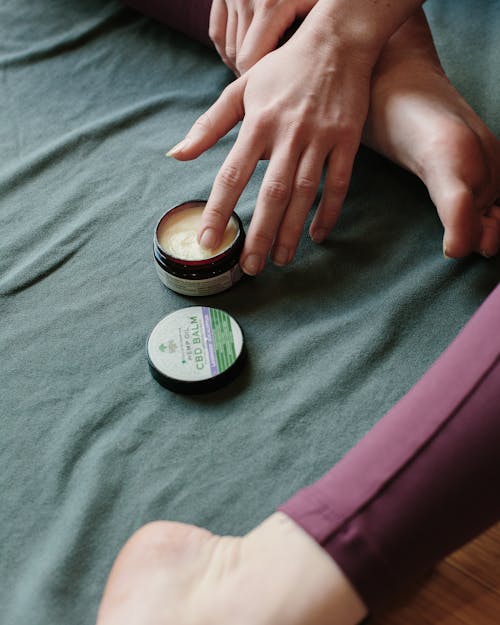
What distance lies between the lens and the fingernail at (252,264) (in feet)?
3.27

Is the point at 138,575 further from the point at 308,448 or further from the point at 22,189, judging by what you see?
the point at 22,189

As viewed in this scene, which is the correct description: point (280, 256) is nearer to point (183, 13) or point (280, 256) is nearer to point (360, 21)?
point (360, 21)

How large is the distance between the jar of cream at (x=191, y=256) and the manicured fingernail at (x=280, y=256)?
0.05 m

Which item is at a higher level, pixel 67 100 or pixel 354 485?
pixel 354 485

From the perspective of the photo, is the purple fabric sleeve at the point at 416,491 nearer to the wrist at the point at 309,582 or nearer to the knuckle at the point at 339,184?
the wrist at the point at 309,582

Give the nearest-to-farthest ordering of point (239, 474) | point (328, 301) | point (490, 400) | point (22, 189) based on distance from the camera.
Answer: point (490, 400)
point (239, 474)
point (328, 301)
point (22, 189)

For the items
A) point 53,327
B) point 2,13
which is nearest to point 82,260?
point 53,327

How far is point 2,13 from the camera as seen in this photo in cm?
151

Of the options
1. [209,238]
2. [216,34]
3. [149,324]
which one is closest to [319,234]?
[209,238]

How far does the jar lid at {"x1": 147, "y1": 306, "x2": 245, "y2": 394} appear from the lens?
3.04 feet

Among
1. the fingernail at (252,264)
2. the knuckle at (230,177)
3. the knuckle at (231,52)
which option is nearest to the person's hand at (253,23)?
the knuckle at (231,52)

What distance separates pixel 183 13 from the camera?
1.35m

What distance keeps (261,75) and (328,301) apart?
1.15ft

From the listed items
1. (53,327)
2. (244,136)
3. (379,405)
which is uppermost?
(244,136)
